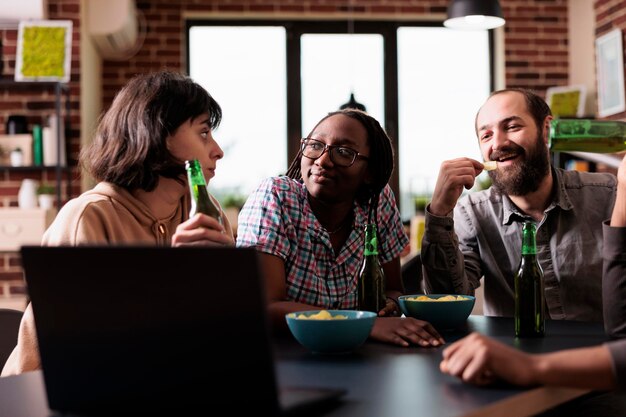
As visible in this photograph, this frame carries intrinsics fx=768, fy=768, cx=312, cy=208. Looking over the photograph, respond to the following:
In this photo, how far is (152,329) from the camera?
0.78 m

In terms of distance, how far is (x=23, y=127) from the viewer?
4570 millimetres

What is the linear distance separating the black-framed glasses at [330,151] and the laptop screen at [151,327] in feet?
3.44

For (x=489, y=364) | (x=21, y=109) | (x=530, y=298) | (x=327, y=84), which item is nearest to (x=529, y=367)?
(x=489, y=364)

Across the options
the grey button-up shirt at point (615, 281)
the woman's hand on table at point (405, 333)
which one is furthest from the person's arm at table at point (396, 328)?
the grey button-up shirt at point (615, 281)

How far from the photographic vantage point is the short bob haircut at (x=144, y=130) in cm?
172

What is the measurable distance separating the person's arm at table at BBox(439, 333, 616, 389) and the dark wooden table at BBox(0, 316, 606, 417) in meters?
0.02

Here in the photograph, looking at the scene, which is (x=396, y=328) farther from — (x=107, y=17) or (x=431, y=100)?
(x=431, y=100)

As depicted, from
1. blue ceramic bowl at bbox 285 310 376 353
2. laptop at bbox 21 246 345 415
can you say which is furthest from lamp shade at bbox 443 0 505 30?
laptop at bbox 21 246 345 415

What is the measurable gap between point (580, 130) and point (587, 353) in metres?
0.87

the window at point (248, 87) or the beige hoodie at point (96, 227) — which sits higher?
the window at point (248, 87)

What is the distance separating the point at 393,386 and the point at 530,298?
0.51 m

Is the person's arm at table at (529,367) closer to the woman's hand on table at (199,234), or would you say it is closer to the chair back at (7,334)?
the woman's hand on table at (199,234)

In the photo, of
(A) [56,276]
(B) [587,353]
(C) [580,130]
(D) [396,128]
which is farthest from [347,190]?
(D) [396,128]

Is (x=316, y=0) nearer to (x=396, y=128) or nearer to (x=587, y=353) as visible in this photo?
(x=396, y=128)
